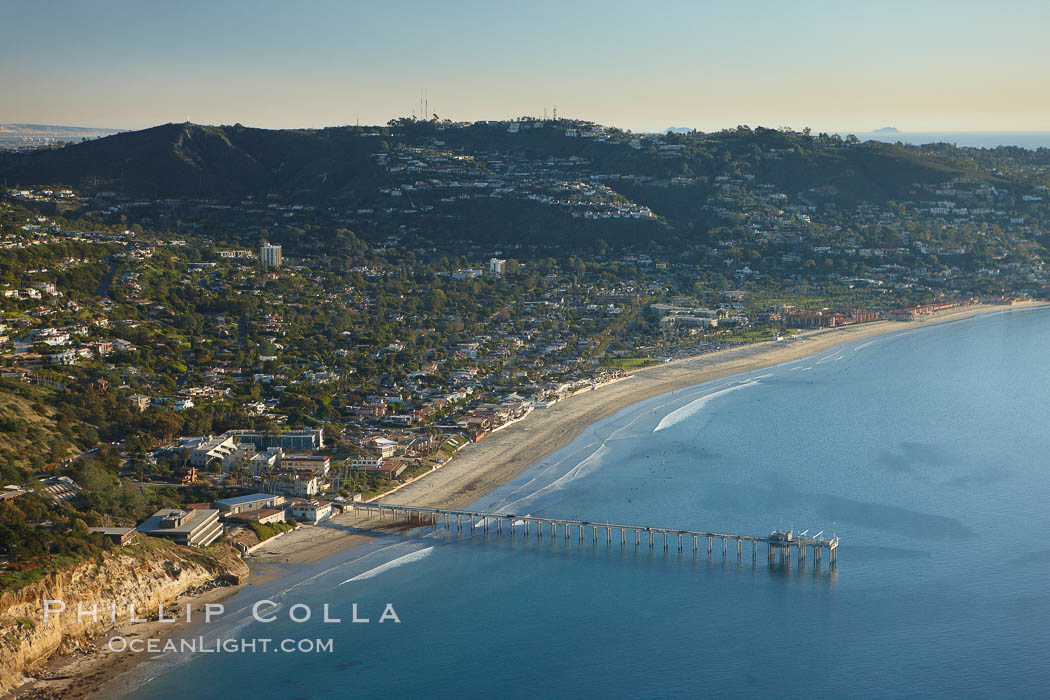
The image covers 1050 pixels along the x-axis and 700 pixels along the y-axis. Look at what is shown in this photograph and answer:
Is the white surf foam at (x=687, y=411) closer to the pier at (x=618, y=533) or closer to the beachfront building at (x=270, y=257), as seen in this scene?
the pier at (x=618, y=533)

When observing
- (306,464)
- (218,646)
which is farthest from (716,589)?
(306,464)

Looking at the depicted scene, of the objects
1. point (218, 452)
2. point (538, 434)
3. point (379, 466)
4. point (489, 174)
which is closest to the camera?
point (218, 452)

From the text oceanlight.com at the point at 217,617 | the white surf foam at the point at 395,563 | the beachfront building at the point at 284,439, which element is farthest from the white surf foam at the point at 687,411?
the text oceanlight.com at the point at 217,617

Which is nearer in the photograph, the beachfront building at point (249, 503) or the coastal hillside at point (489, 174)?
the beachfront building at point (249, 503)

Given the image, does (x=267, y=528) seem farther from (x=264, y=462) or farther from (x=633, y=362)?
(x=633, y=362)

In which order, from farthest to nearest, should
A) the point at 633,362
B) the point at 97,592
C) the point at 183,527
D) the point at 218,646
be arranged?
the point at 633,362 < the point at 183,527 < the point at 97,592 < the point at 218,646

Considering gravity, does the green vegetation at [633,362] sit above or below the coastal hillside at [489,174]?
below

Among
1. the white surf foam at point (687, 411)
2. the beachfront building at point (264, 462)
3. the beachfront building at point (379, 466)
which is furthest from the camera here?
the white surf foam at point (687, 411)
